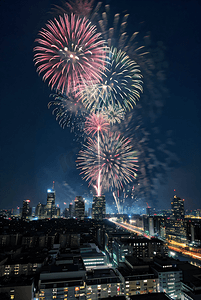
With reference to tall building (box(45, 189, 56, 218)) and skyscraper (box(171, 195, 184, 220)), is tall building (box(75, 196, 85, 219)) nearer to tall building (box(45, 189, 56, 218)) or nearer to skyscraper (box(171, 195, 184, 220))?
tall building (box(45, 189, 56, 218))

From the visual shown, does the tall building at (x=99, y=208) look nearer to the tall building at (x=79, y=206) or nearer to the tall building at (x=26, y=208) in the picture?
the tall building at (x=79, y=206)

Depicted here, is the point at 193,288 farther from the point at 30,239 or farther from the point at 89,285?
the point at 30,239

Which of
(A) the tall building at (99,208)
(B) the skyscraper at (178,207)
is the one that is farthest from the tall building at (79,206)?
(B) the skyscraper at (178,207)

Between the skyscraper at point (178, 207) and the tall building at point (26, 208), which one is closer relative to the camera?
the skyscraper at point (178, 207)

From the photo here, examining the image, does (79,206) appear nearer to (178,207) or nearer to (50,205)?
(50,205)

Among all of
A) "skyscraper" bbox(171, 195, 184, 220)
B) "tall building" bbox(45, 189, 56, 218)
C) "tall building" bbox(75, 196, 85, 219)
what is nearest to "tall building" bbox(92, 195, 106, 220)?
"tall building" bbox(75, 196, 85, 219)

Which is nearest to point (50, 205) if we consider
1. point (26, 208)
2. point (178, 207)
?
point (26, 208)

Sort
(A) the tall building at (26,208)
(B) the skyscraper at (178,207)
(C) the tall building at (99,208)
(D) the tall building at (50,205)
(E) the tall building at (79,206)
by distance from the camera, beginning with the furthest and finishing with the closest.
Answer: (E) the tall building at (79,206) < (D) the tall building at (50,205) < (C) the tall building at (99,208) < (A) the tall building at (26,208) < (B) the skyscraper at (178,207)

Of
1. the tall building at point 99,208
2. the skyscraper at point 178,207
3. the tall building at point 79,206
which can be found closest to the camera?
the skyscraper at point 178,207

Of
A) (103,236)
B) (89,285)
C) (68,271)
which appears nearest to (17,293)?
(68,271)
